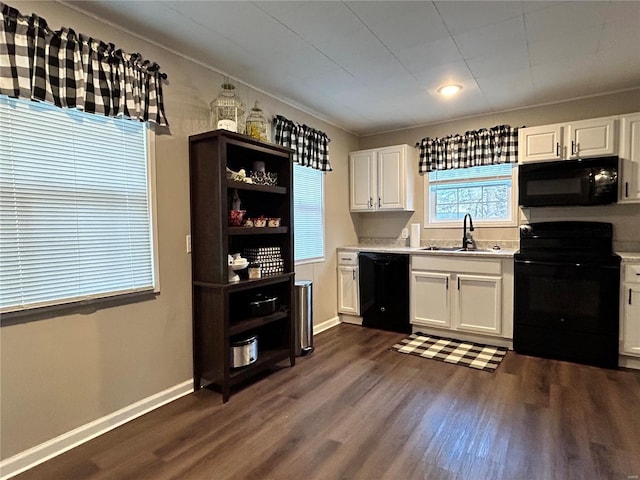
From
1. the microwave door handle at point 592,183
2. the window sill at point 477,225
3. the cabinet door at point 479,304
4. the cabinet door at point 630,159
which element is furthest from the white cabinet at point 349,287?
the cabinet door at point 630,159

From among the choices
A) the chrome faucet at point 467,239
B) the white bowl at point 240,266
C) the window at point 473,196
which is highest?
the window at point 473,196

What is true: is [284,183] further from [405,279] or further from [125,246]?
[405,279]

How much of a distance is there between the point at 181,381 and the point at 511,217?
11.9 feet

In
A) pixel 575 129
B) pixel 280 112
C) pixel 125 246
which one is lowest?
pixel 125 246

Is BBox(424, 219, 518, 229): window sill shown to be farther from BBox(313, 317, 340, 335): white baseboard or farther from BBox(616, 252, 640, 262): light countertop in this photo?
BBox(313, 317, 340, 335): white baseboard

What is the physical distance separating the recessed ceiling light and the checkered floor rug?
246cm

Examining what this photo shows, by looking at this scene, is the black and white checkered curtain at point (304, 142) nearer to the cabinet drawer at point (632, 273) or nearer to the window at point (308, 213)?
the window at point (308, 213)

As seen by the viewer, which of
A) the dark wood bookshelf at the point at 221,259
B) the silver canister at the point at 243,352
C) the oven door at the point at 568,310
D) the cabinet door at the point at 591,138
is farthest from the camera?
the cabinet door at the point at 591,138

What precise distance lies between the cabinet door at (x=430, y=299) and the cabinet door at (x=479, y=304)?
5.0 inches

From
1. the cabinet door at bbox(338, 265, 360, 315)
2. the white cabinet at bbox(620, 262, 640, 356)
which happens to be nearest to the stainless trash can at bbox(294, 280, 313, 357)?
the cabinet door at bbox(338, 265, 360, 315)

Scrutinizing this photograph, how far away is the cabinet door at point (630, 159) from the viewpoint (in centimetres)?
312

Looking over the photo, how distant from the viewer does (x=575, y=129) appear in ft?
10.9

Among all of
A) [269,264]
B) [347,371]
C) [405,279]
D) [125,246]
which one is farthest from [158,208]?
[405,279]

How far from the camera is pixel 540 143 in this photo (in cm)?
346
